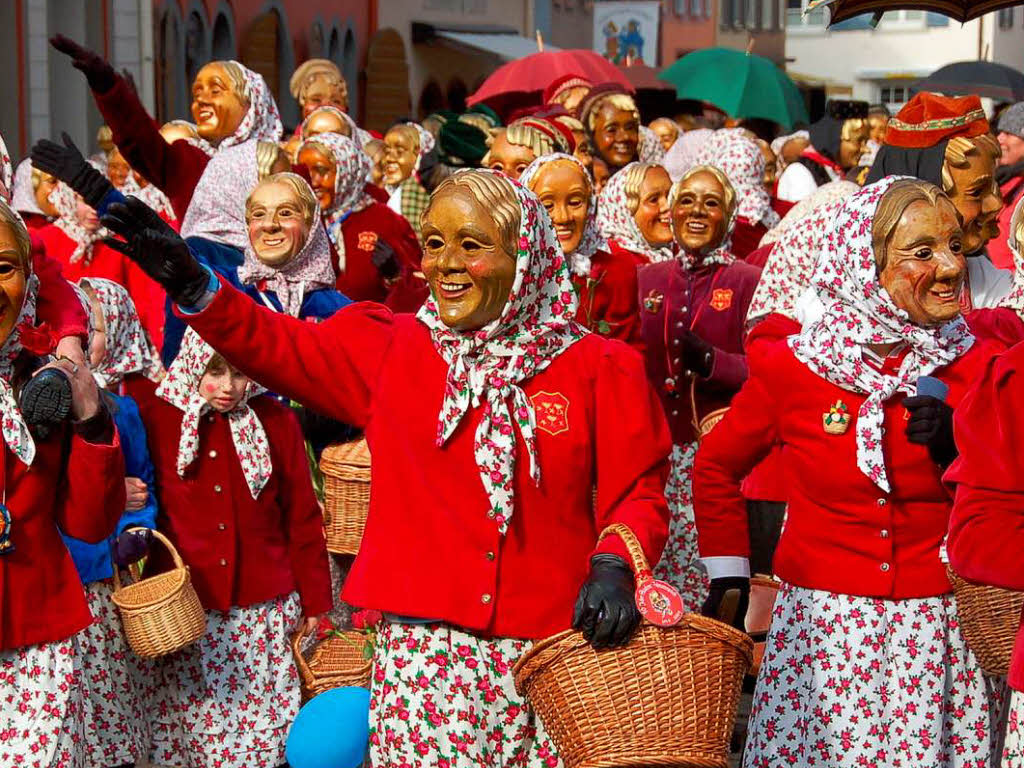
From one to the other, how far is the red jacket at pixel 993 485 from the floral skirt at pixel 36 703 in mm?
2144

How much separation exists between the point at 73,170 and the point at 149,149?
8.26ft

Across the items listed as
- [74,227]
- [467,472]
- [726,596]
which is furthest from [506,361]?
[74,227]

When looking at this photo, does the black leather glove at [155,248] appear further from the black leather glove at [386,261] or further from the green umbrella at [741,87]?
the green umbrella at [741,87]

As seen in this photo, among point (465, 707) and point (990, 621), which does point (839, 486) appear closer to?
point (990, 621)

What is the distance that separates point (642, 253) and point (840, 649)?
175 inches

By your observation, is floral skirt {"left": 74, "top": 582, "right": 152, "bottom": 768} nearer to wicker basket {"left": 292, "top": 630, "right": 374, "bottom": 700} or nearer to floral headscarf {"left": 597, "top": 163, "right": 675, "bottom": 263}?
wicker basket {"left": 292, "top": 630, "right": 374, "bottom": 700}

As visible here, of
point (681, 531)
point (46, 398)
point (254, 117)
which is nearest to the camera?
point (46, 398)

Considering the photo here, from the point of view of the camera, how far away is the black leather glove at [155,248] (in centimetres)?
421

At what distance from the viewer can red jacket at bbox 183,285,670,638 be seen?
174 inches

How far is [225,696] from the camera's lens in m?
6.77

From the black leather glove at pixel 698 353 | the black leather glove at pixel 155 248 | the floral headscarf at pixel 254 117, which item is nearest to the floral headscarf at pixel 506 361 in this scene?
the black leather glove at pixel 155 248

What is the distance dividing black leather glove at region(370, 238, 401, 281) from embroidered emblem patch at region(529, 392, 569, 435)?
17.2ft

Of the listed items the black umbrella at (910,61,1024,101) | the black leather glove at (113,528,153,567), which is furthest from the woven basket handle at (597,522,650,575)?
the black umbrella at (910,61,1024,101)

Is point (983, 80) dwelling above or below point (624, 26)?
below
